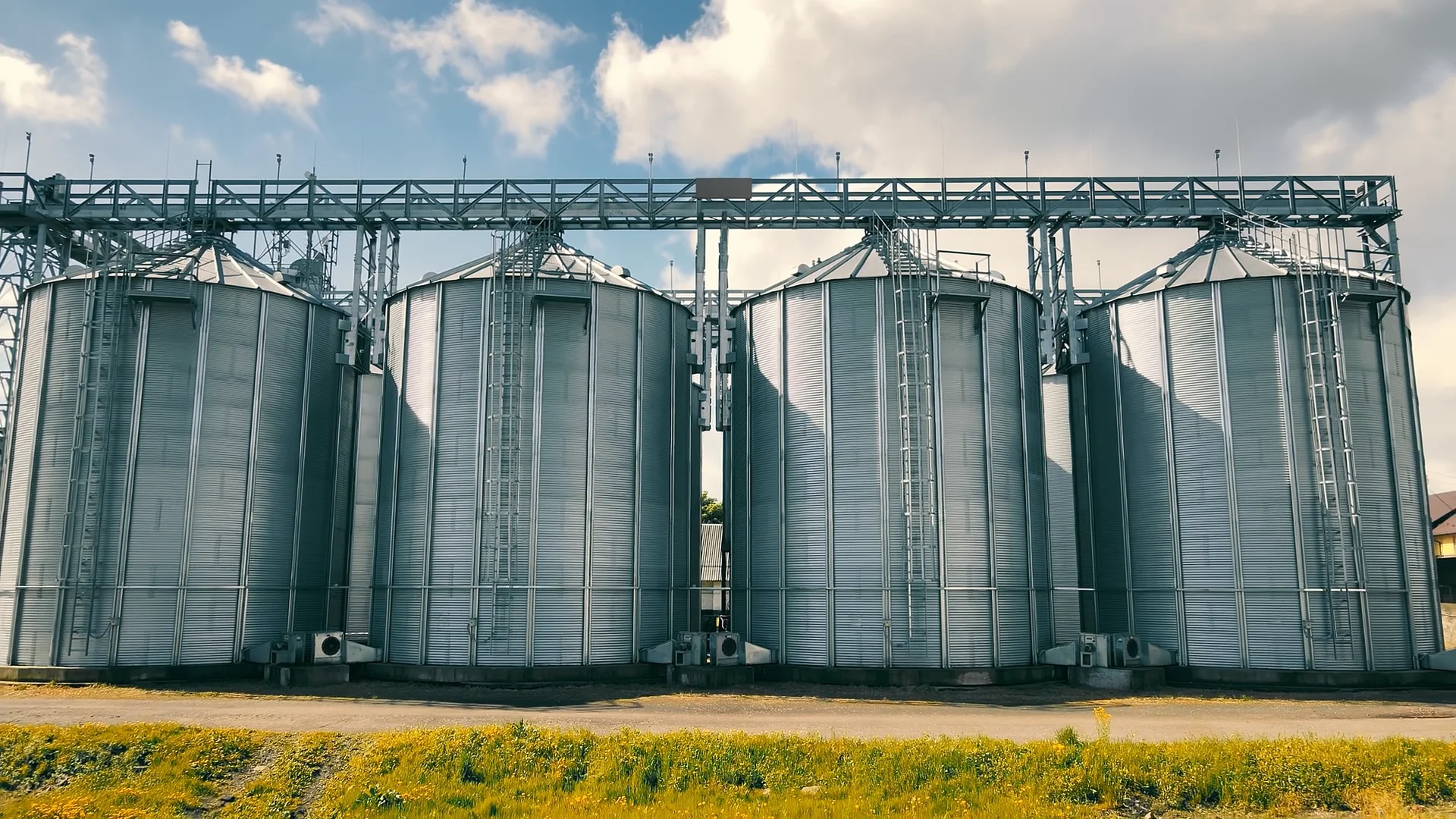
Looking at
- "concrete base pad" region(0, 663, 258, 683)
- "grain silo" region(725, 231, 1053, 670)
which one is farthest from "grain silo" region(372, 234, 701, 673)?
"concrete base pad" region(0, 663, 258, 683)

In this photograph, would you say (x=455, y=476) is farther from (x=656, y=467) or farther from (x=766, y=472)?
Answer: (x=766, y=472)

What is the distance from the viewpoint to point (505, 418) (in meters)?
35.8

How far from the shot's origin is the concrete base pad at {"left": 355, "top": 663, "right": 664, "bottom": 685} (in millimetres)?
33812

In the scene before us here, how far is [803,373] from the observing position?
121 feet

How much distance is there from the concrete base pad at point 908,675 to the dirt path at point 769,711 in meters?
0.70

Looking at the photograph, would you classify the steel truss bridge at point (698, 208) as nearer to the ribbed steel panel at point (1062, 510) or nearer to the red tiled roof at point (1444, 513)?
the ribbed steel panel at point (1062, 510)

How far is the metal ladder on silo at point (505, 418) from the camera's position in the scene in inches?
1367

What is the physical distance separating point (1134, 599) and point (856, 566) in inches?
423

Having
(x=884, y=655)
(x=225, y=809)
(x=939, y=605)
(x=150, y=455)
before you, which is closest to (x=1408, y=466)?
(x=939, y=605)

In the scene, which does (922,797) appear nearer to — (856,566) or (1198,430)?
(856,566)

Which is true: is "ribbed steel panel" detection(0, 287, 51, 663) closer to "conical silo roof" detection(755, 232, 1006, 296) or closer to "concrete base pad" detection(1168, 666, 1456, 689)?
"conical silo roof" detection(755, 232, 1006, 296)

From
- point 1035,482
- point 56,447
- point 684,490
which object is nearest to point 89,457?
point 56,447

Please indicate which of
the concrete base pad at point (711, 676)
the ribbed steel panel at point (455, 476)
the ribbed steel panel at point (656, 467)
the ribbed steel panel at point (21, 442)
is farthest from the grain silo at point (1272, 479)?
the ribbed steel panel at point (21, 442)

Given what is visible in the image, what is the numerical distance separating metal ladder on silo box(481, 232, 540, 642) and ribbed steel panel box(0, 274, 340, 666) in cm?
806
